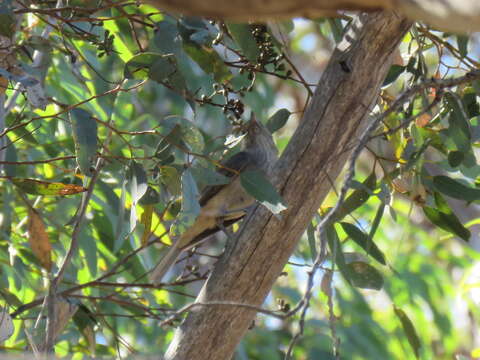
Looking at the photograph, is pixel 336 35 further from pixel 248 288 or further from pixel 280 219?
pixel 248 288

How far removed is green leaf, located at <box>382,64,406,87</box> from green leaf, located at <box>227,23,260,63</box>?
1.48 feet

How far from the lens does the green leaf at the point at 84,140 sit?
1.98 meters

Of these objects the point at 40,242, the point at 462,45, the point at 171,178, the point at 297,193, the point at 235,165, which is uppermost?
the point at 235,165

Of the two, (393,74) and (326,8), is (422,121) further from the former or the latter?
(326,8)

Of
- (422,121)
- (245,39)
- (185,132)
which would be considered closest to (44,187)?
(185,132)

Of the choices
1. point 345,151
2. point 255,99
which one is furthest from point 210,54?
point 255,99

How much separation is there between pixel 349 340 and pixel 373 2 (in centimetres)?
445

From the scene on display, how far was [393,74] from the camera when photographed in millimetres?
2371

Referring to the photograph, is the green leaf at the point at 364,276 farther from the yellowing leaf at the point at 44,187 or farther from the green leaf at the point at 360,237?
the yellowing leaf at the point at 44,187

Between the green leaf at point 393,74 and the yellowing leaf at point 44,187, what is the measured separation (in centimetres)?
95

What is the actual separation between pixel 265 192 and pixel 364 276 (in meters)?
0.61

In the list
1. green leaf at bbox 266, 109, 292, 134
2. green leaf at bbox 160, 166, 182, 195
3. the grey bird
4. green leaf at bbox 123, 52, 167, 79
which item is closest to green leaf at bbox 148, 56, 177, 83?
green leaf at bbox 123, 52, 167, 79

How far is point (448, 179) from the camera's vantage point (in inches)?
93.9

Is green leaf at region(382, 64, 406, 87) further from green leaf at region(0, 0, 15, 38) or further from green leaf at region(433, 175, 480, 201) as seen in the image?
green leaf at region(0, 0, 15, 38)
